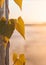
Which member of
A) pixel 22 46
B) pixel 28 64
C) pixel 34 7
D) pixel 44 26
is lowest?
pixel 28 64

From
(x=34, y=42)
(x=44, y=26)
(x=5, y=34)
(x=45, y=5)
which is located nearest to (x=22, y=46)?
(x=34, y=42)

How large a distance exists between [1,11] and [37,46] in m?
0.40

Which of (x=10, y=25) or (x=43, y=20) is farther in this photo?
(x=43, y=20)

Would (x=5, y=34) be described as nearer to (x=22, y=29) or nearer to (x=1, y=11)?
(x=22, y=29)

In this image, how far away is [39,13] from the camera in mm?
891

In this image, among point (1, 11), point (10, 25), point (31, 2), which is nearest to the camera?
point (10, 25)

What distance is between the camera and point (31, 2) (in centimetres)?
87

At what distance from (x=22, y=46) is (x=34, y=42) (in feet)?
0.27

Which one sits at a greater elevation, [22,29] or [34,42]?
[22,29]

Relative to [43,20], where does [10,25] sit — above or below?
above

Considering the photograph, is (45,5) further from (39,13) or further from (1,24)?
(1,24)

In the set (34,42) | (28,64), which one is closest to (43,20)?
(34,42)

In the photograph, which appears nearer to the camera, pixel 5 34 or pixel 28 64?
pixel 5 34

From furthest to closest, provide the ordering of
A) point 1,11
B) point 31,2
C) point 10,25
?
point 31,2 → point 1,11 → point 10,25
